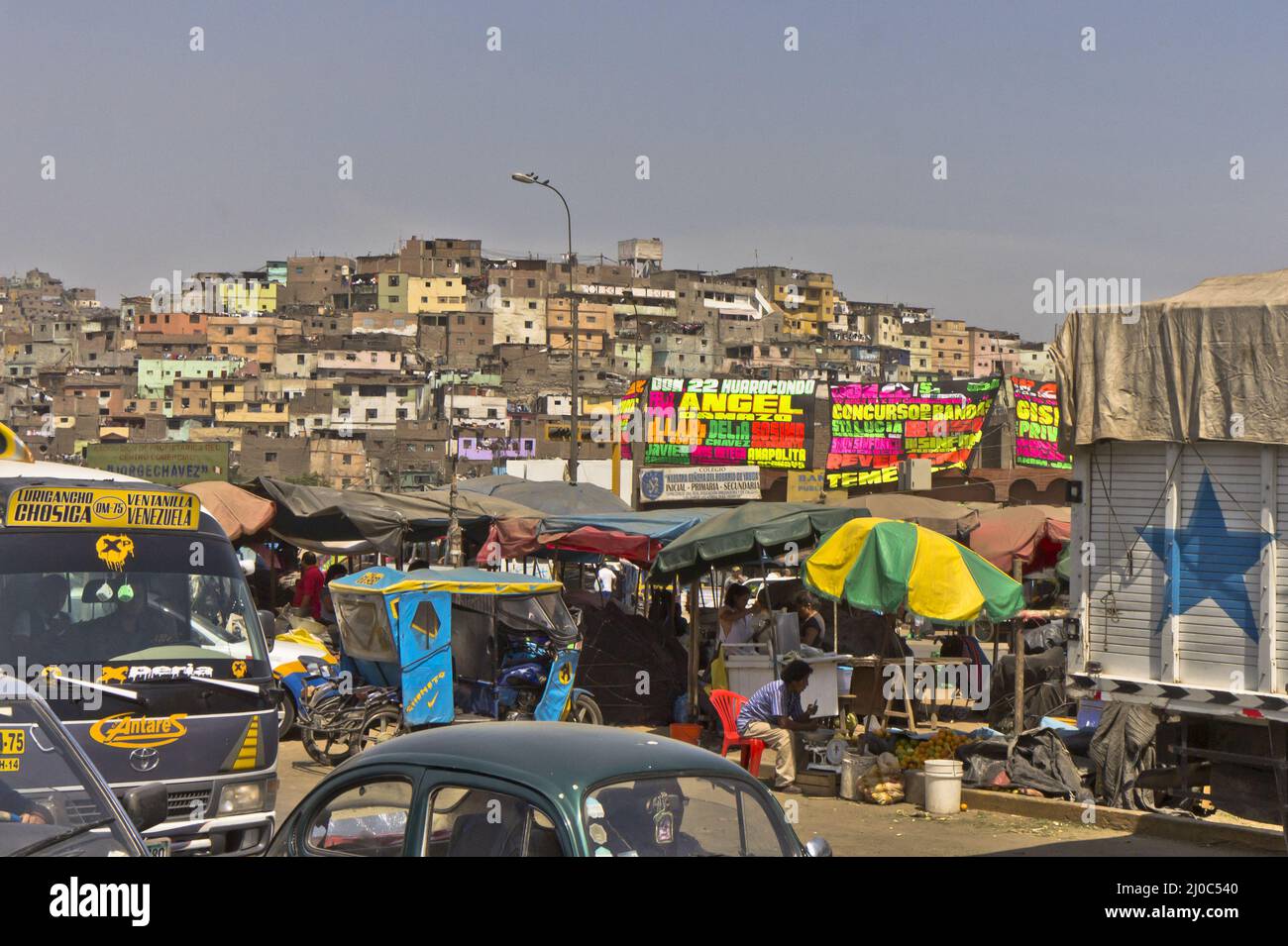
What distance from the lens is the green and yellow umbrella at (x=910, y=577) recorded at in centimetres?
1330

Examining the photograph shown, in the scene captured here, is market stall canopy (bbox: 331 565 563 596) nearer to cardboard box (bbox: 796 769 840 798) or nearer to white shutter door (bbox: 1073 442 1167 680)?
cardboard box (bbox: 796 769 840 798)

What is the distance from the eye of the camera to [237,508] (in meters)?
19.8

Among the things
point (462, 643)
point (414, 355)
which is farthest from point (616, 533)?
point (414, 355)

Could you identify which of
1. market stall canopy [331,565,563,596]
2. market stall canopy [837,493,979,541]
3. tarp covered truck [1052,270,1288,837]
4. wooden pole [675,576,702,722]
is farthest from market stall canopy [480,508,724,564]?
tarp covered truck [1052,270,1288,837]

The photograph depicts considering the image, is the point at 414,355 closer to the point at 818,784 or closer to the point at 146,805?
the point at 818,784

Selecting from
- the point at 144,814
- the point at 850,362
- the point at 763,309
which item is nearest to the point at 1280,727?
the point at 144,814

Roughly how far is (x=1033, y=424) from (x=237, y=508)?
75.6ft

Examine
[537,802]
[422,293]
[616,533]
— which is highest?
[422,293]

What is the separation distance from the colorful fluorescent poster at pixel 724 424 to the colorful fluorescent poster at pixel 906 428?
1.38m

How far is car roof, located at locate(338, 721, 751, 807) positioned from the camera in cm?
508

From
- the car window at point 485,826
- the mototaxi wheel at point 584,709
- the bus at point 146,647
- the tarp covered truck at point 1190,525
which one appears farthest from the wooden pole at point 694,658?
the car window at point 485,826

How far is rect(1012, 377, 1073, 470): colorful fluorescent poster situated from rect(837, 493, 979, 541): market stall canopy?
1317cm
